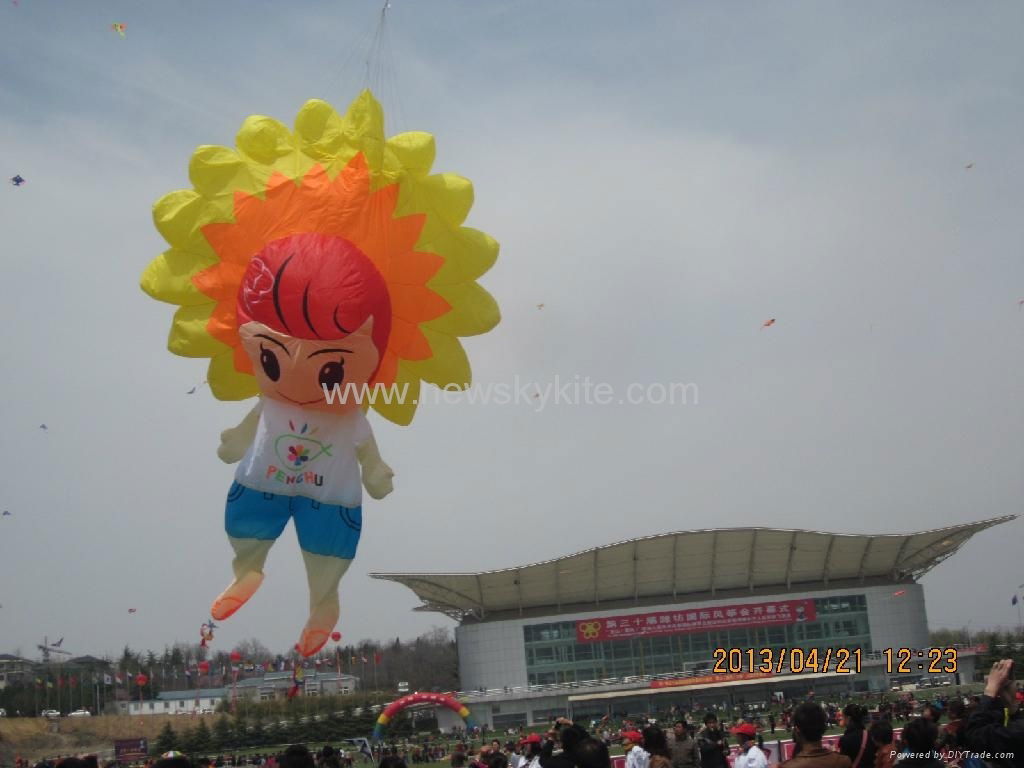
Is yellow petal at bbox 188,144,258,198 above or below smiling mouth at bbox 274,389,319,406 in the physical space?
above

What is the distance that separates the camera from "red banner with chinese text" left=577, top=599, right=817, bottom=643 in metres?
51.0

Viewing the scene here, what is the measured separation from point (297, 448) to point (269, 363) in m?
0.95

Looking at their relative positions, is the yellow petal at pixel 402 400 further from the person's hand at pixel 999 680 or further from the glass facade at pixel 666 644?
the glass facade at pixel 666 644

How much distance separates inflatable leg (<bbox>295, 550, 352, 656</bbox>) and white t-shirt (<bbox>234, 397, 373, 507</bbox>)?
62 cm

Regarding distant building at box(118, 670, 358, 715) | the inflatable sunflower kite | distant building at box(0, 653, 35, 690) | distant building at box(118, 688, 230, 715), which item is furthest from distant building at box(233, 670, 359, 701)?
the inflatable sunflower kite

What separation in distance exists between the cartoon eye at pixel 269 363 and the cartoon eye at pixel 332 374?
1.47ft

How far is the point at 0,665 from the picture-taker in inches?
2926

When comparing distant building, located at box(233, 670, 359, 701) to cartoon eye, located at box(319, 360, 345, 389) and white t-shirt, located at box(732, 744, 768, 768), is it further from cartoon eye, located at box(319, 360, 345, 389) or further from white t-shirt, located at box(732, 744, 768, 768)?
white t-shirt, located at box(732, 744, 768, 768)

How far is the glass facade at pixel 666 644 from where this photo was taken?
51.2 m

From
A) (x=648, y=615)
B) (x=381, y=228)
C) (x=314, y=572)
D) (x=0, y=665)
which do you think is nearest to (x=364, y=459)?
(x=314, y=572)

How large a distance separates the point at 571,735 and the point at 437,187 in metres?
7.21

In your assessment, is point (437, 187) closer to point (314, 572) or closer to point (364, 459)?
point (364, 459)

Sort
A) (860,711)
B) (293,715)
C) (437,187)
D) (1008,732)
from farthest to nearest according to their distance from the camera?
(293,715) < (437,187) < (860,711) < (1008,732)

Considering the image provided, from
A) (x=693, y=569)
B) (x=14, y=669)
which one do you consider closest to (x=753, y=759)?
(x=693, y=569)
